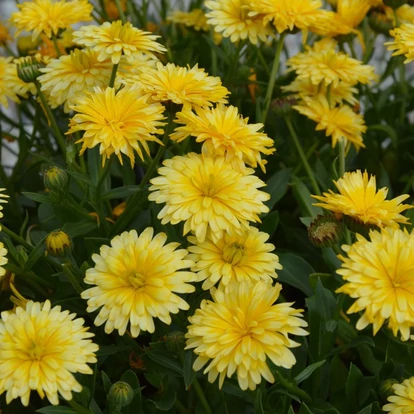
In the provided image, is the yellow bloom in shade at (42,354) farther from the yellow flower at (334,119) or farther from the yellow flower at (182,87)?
the yellow flower at (334,119)

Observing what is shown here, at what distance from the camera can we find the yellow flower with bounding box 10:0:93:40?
933mm

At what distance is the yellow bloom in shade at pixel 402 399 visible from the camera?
0.62m

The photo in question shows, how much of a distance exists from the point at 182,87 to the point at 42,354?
1.06 feet

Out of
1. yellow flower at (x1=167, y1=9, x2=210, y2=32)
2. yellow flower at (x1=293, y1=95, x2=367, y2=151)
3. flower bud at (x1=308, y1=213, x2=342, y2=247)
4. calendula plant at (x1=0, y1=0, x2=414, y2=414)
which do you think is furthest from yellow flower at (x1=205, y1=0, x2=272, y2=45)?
flower bud at (x1=308, y1=213, x2=342, y2=247)

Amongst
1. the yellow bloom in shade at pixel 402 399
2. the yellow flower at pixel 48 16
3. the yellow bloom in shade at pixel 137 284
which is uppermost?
the yellow flower at pixel 48 16

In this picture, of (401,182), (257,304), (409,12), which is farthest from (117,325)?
(409,12)

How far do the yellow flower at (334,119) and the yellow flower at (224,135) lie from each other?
257mm

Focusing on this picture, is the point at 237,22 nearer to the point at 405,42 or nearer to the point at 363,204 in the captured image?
the point at 405,42

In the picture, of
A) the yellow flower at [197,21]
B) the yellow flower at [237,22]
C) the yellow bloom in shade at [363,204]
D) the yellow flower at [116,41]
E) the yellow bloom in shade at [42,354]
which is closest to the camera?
the yellow bloom in shade at [42,354]

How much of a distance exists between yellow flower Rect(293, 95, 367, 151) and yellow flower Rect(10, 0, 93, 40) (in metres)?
0.34

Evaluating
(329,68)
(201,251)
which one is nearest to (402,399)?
(201,251)

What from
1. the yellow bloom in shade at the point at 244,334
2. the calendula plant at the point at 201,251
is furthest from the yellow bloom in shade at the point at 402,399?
the yellow bloom in shade at the point at 244,334

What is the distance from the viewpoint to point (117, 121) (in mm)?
685

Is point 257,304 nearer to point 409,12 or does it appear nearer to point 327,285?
point 327,285
